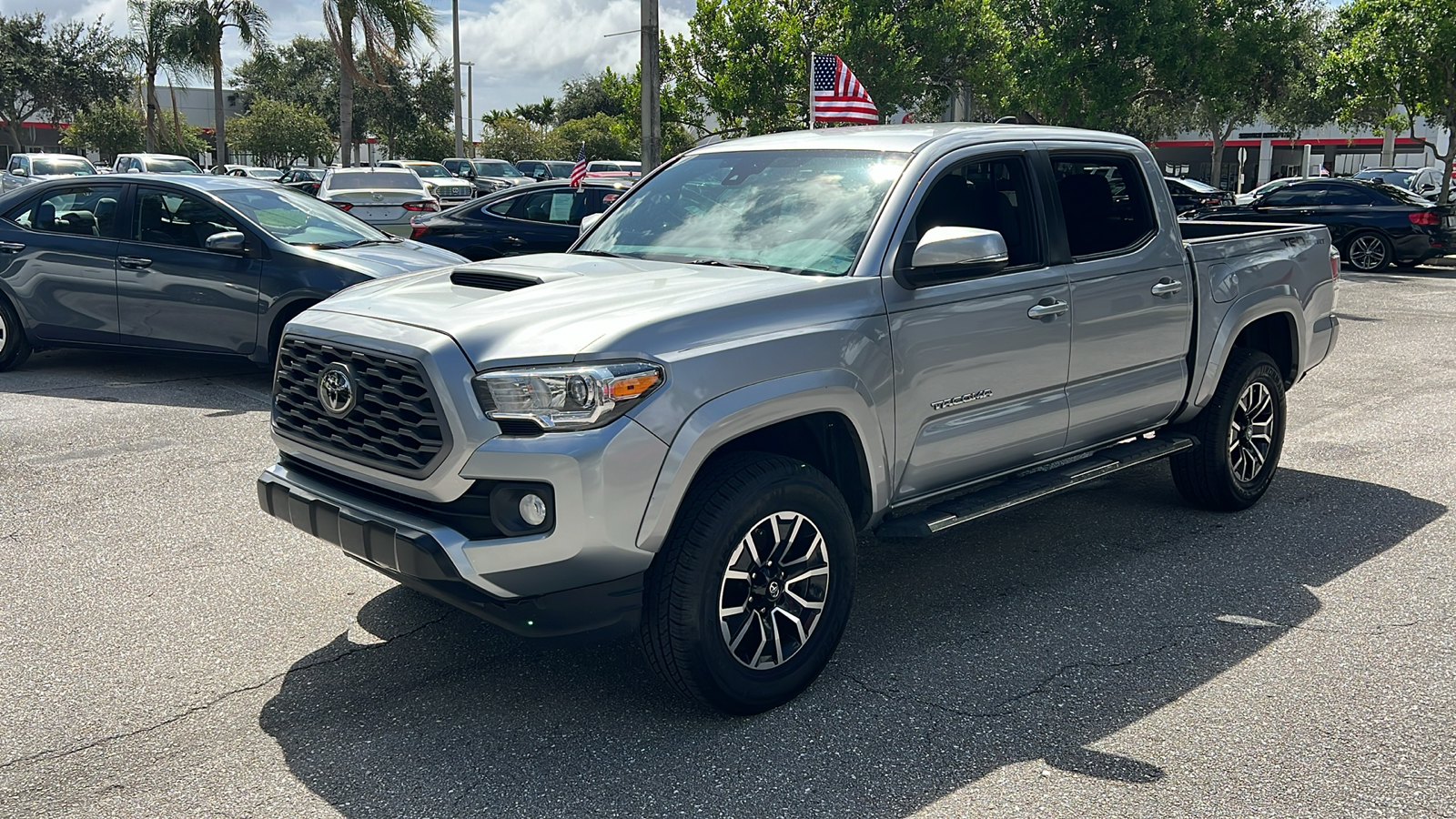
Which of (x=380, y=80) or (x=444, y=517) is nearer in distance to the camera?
(x=444, y=517)

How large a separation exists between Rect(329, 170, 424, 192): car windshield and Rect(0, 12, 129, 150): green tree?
41.6 meters

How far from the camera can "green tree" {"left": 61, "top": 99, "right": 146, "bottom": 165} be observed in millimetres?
55656

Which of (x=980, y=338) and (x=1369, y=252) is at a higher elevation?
(x=1369, y=252)

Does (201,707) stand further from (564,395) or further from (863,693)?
(863,693)

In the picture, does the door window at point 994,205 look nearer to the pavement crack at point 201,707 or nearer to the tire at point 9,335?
the pavement crack at point 201,707

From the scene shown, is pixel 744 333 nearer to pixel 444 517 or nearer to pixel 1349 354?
pixel 444 517

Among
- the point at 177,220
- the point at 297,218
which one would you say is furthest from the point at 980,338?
the point at 177,220

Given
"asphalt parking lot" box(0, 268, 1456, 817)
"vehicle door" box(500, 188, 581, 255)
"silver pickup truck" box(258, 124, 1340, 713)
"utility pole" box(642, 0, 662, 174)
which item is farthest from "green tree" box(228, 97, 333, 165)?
"silver pickup truck" box(258, 124, 1340, 713)

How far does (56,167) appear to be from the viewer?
26.1m

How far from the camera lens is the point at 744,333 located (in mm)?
3797

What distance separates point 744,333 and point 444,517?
1.07 metres

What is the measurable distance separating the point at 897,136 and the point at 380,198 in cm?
1452

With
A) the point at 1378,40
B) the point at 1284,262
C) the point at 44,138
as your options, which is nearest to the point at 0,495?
the point at 1284,262

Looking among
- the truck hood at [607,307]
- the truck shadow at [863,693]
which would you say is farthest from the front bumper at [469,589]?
the truck hood at [607,307]
